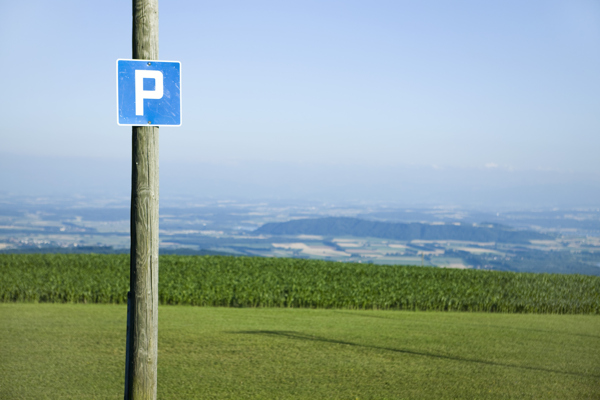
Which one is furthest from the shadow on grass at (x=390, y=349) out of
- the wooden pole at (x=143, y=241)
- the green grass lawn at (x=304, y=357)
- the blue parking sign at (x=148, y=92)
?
the blue parking sign at (x=148, y=92)

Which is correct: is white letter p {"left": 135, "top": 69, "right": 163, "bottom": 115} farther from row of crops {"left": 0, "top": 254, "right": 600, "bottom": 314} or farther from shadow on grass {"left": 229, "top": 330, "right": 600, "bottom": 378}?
row of crops {"left": 0, "top": 254, "right": 600, "bottom": 314}

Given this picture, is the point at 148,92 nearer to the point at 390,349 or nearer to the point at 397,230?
the point at 390,349

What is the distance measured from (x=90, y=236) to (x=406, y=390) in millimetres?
81695

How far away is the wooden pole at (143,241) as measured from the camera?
4.49 metres

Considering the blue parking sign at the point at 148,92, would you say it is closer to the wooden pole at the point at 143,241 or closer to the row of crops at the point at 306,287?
the wooden pole at the point at 143,241

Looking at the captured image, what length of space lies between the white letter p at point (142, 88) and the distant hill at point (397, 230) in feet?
319

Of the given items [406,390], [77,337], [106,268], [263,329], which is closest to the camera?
[406,390]

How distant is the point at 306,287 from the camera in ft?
58.6

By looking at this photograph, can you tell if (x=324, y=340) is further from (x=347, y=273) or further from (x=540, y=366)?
(x=347, y=273)

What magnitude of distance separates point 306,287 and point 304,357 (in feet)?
28.7

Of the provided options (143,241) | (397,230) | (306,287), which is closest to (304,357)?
(143,241)

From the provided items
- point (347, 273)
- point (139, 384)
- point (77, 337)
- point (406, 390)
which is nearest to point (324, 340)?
point (406, 390)

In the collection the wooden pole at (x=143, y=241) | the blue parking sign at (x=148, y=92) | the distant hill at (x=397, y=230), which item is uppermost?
the blue parking sign at (x=148, y=92)

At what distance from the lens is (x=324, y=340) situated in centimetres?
1068
